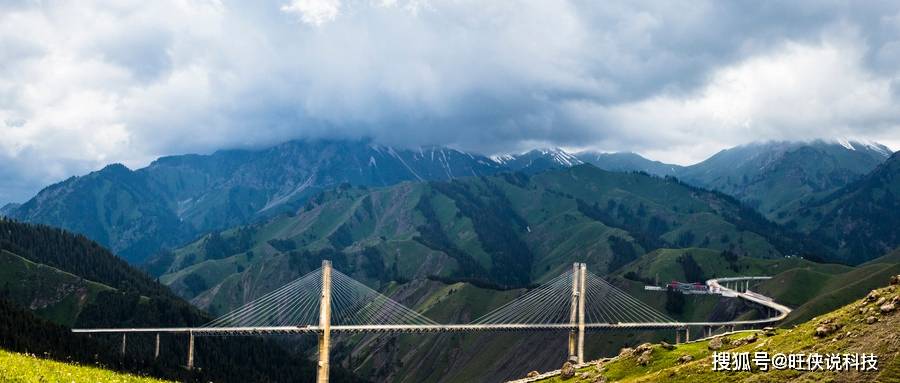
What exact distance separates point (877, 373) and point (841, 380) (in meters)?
2.21

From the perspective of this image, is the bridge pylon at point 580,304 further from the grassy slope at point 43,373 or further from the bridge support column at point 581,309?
the grassy slope at point 43,373

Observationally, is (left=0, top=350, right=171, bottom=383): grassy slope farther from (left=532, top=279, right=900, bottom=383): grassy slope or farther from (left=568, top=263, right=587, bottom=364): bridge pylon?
(left=568, top=263, right=587, bottom=364): bridge pylon

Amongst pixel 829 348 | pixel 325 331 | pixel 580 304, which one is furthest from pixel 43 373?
pixel 580 304

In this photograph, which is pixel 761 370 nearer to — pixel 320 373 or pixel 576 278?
pixel 320 373

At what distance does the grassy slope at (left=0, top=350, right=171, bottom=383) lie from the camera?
27.4m

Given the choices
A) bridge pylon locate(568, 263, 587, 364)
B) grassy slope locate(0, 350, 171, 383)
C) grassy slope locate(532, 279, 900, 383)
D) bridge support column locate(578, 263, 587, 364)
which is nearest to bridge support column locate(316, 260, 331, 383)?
bridge support column locate(578, 263, 587, 364)

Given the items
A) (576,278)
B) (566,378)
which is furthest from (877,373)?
(576,278)

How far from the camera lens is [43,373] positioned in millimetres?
29297

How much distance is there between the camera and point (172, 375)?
185000mm

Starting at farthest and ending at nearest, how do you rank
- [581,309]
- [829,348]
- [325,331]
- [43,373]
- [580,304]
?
[580,304] < [581,309] < [325,331] < [829,348] < [43,373]

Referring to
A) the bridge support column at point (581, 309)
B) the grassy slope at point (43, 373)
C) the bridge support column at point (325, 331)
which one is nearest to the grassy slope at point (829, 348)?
the grassy slope at point (43, 373)

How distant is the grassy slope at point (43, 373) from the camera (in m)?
27.4

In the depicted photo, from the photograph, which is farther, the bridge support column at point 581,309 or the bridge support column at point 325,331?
the bridge support column at point 581,309

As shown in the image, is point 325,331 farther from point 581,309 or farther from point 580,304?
point 580,304
